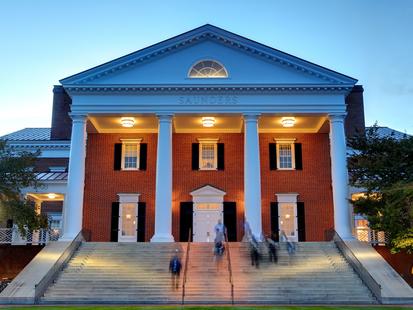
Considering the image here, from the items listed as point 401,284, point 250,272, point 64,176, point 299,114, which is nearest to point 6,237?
point 64,176

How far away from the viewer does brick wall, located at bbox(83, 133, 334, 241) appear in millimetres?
34250

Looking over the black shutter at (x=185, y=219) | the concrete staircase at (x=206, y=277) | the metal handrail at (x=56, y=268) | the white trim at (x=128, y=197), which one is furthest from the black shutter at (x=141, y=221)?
the concrete staircase at (x=206, y=277)

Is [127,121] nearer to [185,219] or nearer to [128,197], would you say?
[128,197]

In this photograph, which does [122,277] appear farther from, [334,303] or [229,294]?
[334,303]

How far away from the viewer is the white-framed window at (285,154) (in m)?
35.0

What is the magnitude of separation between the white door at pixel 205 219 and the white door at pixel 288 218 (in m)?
3.89

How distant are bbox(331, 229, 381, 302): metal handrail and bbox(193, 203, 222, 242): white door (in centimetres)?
826

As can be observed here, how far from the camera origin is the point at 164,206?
1157 inches

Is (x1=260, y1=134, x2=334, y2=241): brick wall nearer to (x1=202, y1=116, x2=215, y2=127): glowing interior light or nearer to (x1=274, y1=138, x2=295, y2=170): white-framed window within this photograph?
(x1=274, y1=138, x2=295, y2=170): white-framed window

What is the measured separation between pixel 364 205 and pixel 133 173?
15.5 m

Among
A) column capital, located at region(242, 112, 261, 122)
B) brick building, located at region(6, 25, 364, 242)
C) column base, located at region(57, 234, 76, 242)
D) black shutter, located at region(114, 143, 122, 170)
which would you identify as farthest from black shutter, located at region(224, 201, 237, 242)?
column base, located at region(57, 234, 76, 242)

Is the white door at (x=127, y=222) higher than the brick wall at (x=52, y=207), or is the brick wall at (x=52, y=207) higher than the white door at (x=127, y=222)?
the brick wall at (x=52, y=207)

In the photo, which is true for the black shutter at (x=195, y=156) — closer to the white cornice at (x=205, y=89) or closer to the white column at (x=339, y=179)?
the white cornice at (x=205, y=89)

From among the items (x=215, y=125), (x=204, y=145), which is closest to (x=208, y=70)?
(x=215, y=125)
